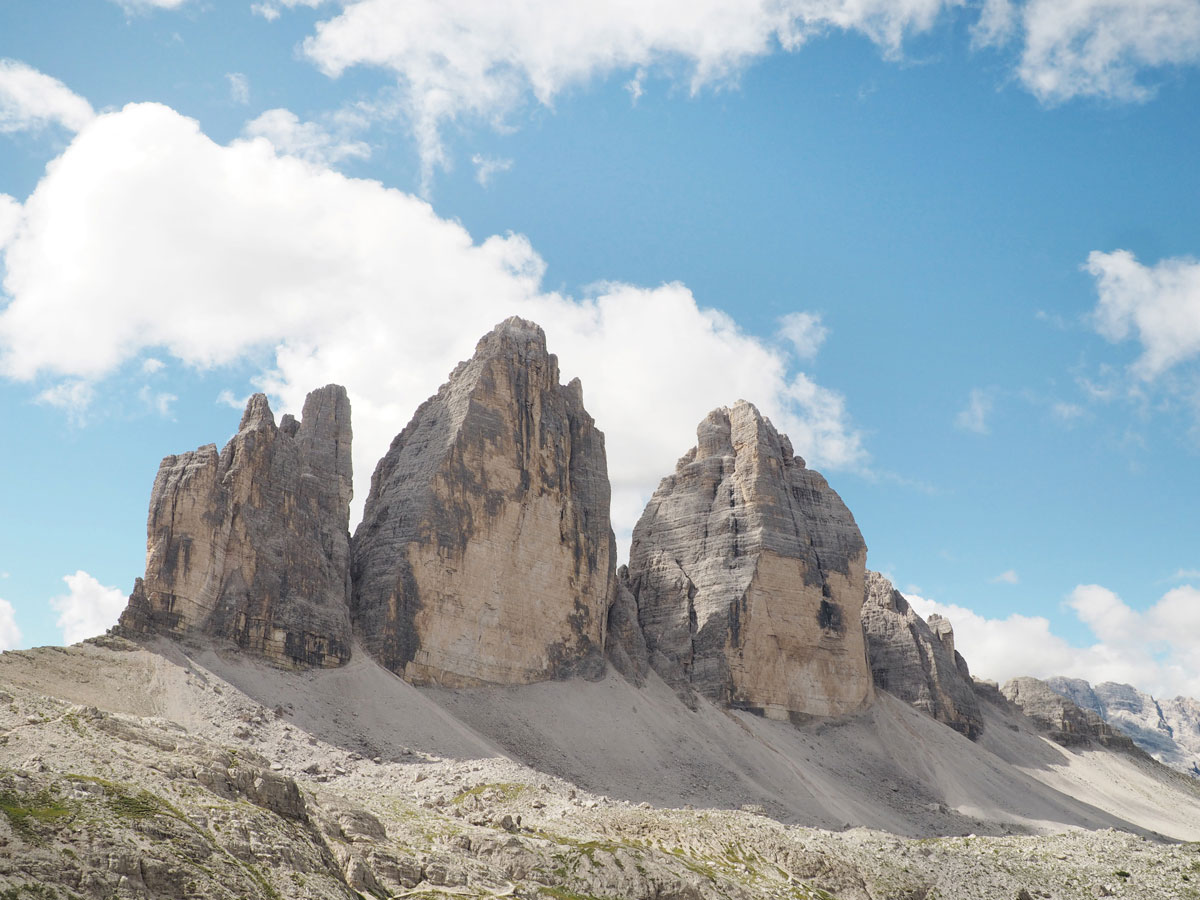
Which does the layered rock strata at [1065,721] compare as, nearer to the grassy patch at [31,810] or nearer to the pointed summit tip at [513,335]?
the pointed summit tip at [513,335]

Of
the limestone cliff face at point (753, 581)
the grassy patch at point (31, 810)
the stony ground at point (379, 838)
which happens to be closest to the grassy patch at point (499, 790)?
the stony ground at point (379, 838)

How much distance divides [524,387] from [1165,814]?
75.4 m

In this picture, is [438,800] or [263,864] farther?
[438,800]

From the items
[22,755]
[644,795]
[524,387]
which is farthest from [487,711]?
[22,755]

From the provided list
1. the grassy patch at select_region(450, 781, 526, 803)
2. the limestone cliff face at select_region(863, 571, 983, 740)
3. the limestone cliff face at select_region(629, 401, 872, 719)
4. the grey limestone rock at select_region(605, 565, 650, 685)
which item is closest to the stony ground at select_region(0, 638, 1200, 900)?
the grassy patch at select_region(450, 781, 526, 803)

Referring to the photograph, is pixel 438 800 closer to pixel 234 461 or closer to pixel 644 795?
pixel 644 795

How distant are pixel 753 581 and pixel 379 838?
7173cm

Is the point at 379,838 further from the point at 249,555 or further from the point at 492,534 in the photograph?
the point at 492,534

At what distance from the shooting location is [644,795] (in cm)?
7894

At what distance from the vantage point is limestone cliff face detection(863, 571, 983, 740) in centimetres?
12425

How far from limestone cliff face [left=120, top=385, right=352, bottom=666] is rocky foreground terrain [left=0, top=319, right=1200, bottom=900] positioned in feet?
0.78

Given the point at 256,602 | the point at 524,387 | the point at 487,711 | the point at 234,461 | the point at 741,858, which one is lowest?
the point at 741,858

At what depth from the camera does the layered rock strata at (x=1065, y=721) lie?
13738 cm

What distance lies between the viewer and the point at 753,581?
11181 centimetres
